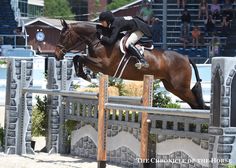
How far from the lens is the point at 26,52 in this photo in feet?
117

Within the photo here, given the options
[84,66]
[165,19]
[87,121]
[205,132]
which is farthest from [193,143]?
[165,19]

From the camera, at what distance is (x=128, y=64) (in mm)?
12641

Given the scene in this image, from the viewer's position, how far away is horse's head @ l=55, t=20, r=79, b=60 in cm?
1266

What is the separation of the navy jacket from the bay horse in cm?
19

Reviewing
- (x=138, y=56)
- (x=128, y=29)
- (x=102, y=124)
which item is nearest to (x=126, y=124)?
(x=102, y=124)

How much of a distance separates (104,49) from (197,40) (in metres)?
22.3

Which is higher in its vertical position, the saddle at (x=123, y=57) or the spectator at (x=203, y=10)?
the spectator at (x=203, y=10)

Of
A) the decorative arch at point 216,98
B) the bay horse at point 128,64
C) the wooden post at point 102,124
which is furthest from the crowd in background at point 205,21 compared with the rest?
the decorative arch at point 216,98

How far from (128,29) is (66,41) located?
112 cm

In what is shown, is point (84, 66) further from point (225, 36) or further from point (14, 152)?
point (225, 36)

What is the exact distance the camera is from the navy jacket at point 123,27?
40.2 feet

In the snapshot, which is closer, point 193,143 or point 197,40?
point 193,143

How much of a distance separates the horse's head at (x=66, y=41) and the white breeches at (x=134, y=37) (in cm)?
90

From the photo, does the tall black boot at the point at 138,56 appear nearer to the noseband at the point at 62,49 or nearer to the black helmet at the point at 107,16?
the black helmet at the point at 107,16
